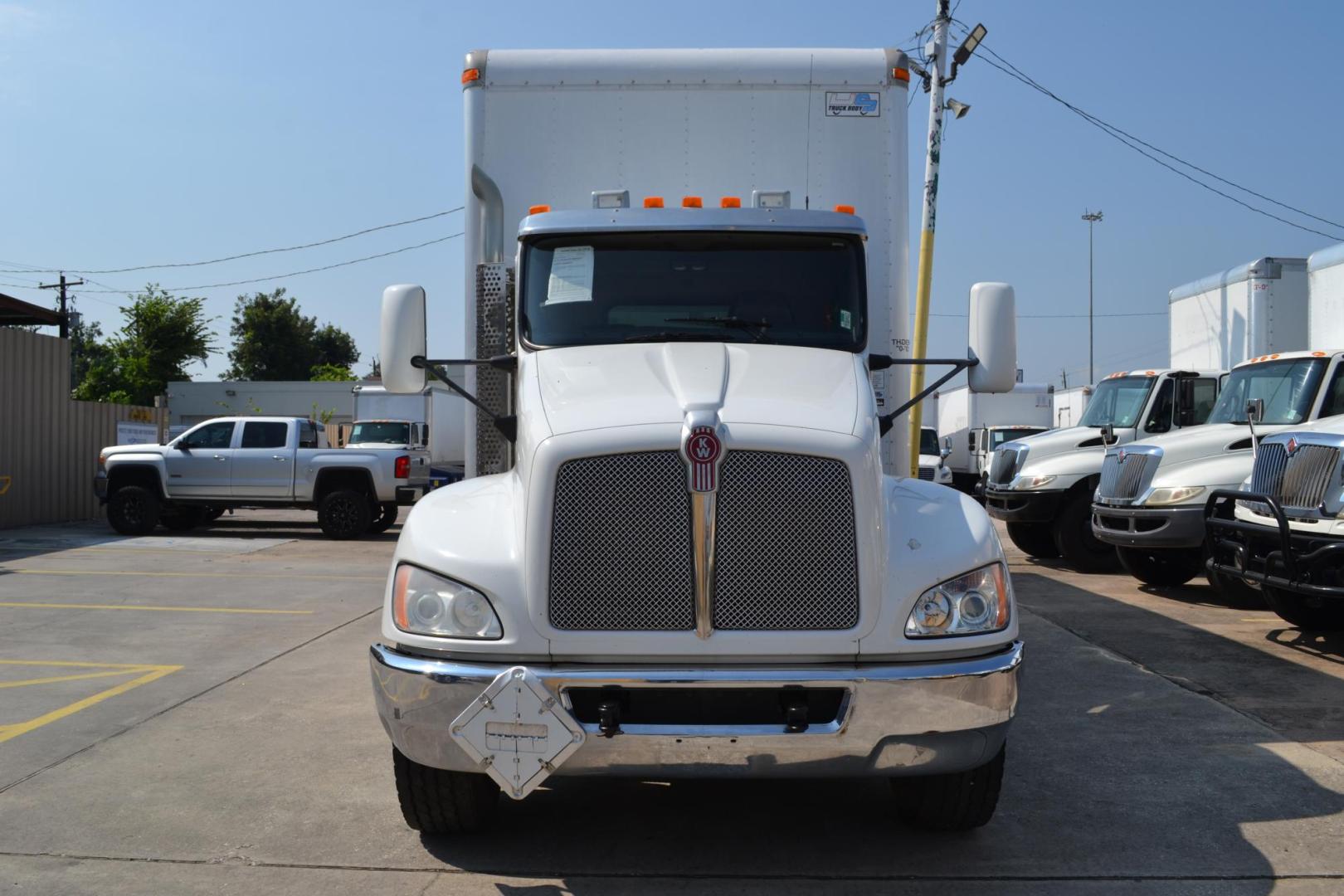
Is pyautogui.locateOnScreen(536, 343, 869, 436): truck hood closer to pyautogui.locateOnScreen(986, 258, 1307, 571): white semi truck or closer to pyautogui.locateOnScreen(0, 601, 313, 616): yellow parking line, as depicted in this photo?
pyautogui.locateOnScreen(0, 601, 313, 616): yellow parking line

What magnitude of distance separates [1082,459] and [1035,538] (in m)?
1.37

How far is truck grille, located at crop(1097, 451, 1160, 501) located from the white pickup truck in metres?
10.8

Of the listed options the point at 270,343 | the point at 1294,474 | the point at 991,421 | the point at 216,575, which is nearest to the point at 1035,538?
the point at 1294,474

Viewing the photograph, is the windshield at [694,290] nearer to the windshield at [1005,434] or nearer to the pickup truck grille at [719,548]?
the pickup truck grille at [719,548]

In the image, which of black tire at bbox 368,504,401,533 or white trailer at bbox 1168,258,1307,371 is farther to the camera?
black tire at bbox 368,504,401,533

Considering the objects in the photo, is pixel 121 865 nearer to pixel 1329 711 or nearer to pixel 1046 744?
pixel 1046 744

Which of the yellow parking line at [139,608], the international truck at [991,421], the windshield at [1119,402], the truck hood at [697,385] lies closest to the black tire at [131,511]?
the yellow parking line at [139,608]

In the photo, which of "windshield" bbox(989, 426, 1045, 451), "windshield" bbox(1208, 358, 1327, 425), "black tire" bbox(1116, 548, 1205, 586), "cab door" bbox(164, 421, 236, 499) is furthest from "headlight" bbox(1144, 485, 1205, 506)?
"windshield" bbox(989, 426, 1045, 451)

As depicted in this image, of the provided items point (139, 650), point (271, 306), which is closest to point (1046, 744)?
point (139, 650)

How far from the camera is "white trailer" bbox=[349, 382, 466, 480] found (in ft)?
89.9

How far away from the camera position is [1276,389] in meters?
10.9

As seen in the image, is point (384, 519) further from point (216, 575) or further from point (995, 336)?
point (995, 336)

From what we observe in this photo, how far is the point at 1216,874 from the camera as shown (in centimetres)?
411

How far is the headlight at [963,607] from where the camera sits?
392 centimetres
